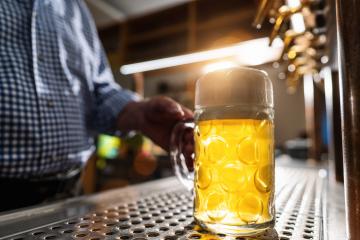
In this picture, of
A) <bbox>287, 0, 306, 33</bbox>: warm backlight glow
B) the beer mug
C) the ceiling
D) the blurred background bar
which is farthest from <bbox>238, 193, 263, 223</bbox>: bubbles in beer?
the ceiling

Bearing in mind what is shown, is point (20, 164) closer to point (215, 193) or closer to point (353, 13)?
point (215, 193)

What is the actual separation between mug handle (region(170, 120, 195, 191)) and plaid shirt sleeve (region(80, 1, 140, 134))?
23.3 inches

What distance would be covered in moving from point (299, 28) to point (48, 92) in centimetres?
85

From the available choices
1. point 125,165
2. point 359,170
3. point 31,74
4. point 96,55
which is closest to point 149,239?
point 359,170

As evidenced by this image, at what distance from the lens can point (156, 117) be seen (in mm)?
868

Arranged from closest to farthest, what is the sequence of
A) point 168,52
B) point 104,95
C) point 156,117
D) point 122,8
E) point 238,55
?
1. point 156,117
2. point 104,95
3. point 238,55
4. point 122,8
5. point 168,52

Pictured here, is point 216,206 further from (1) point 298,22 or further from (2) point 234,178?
(1) point 298,22

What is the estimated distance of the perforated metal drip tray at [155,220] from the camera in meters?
0.44

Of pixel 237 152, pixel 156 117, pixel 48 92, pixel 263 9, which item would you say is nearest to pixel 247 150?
pixel 237 152

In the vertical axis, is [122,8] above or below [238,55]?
above

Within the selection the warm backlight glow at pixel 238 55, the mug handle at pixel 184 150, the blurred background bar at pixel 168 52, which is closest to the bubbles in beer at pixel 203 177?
the mug handle at pixel 184 150

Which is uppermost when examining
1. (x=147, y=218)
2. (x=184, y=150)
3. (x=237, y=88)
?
(x=237, y=88)

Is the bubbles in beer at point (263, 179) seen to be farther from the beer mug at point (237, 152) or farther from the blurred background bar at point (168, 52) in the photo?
the blurred background bar at point (168, 52)

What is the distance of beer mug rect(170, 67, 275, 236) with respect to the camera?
16.7 inches
